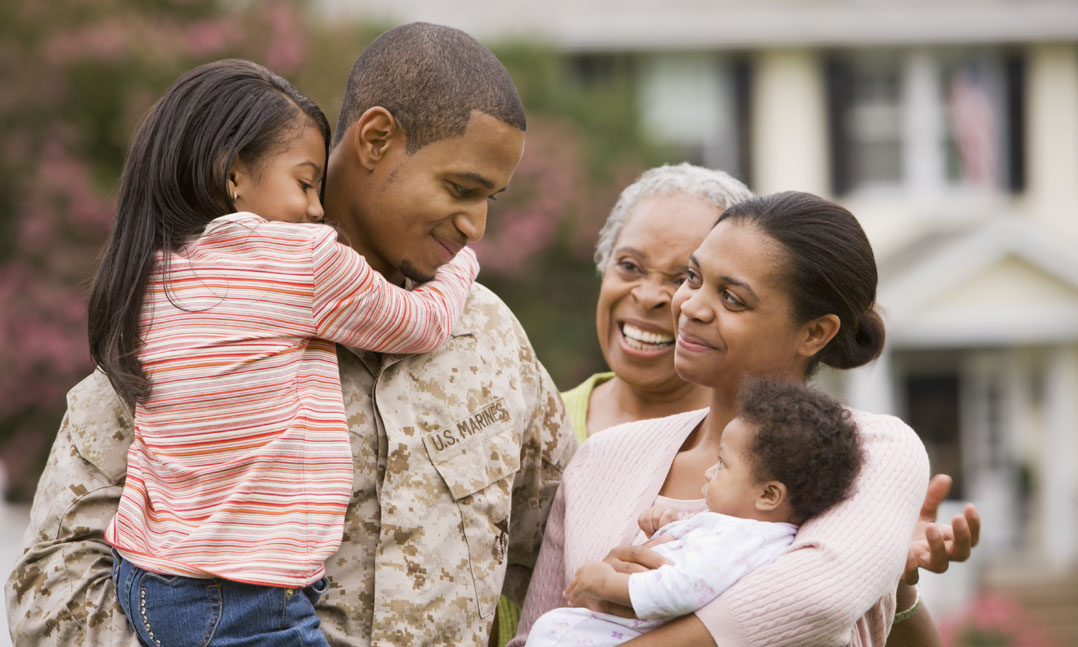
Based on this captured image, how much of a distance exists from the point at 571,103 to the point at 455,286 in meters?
12.7

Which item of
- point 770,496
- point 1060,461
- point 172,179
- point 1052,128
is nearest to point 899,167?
point 1052,128

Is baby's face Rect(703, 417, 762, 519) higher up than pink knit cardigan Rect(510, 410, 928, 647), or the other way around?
baby's face Rect(703, 417, 762, 519)

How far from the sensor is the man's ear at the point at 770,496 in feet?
9.39

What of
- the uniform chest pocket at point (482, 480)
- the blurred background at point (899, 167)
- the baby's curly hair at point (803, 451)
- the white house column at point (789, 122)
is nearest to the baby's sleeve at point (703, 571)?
the baby's curly hair at point (803, 451)

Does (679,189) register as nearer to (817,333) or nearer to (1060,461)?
(817,333)

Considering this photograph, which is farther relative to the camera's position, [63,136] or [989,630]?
[63,136]

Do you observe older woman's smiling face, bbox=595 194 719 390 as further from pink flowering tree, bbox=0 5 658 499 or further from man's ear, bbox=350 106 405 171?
pink flowering tree, bbox=0 5 658 499

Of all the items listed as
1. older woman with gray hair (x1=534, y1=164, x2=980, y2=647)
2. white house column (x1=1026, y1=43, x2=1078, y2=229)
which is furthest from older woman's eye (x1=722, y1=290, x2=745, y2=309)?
white house column (x1=1026, y1=43, x2=1078, y2=229)

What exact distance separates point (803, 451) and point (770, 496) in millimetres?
130

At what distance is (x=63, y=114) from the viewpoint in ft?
41.0

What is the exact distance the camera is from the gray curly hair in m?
4.08

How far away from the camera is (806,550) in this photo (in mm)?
2773

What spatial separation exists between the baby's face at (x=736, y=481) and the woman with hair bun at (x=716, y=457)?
5.5 inches

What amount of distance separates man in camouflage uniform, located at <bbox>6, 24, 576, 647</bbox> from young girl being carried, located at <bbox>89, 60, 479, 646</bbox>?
0.37 ft
